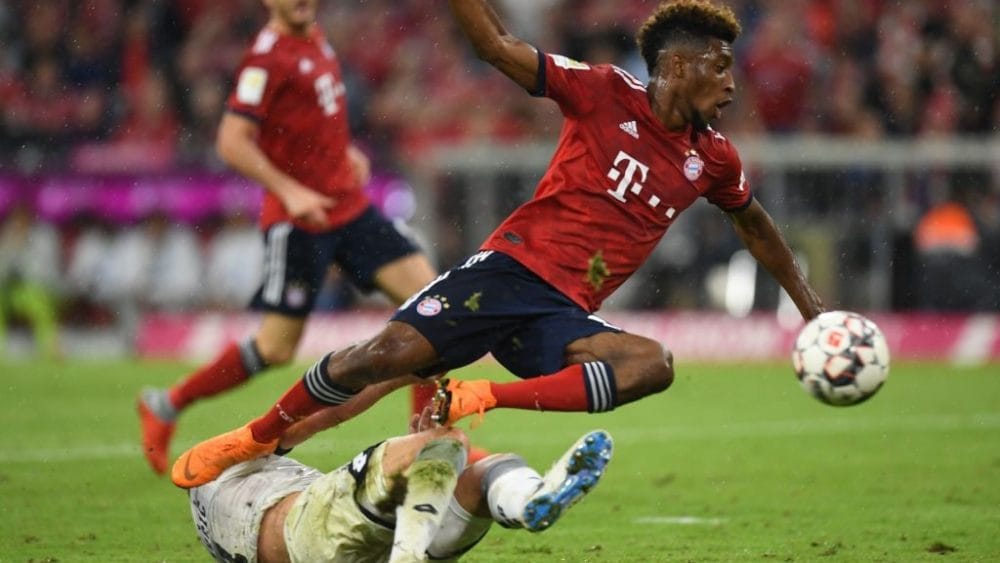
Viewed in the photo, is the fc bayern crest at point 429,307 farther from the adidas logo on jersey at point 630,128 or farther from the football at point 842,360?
the football at point 842,360

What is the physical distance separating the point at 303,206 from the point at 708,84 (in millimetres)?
2621

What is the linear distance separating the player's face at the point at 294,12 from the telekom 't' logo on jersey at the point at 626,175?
323 centimetres

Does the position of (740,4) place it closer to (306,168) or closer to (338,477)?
(306,168)

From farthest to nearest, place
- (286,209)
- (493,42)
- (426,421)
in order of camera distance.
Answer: (286,209) → (493,42) → (426,421)

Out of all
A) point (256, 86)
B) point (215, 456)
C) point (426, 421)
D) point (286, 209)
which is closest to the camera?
point (426, 421)

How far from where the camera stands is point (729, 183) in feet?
22.0

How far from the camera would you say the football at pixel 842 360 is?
5855 millimetres

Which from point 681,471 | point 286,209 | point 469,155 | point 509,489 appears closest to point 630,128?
point 509,489

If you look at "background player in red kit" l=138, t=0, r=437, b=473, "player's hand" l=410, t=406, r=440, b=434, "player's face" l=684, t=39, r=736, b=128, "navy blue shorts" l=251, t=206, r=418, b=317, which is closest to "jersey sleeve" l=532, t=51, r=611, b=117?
"player's face" l=684, t=39, r=736, b=128

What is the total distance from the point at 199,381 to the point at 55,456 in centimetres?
119

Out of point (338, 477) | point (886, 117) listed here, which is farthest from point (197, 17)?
point (338, 477)

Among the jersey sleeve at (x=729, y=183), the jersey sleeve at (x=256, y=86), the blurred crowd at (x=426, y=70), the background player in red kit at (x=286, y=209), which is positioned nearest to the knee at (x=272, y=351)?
the background player in red kit at (x=286, y=209)

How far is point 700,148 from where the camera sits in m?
6.54

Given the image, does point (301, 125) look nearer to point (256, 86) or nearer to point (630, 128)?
point (256, 86)
